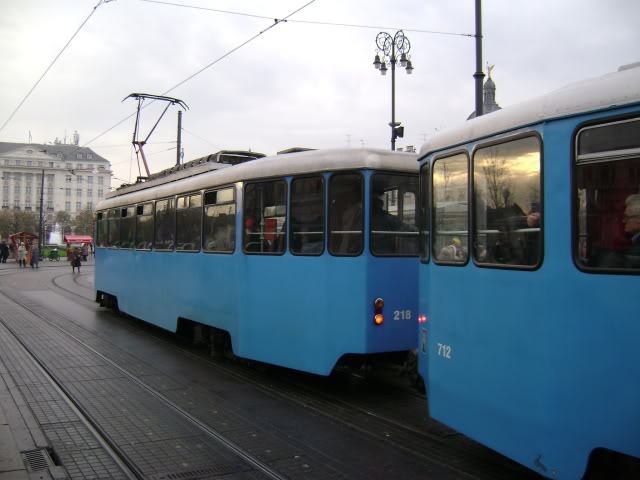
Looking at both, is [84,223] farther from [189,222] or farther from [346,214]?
[346,214]

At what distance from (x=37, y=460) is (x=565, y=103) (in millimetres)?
4887

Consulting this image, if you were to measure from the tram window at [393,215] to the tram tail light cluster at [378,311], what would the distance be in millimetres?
538

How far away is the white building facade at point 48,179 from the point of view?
10562 centimetres

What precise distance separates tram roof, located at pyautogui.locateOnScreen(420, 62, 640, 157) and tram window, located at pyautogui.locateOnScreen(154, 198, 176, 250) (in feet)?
21.8

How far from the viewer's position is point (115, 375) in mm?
8180

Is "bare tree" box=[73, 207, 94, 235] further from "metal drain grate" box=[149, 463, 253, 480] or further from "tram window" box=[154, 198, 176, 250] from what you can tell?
"metal drain grate" box=[149, 463, 253, 480]

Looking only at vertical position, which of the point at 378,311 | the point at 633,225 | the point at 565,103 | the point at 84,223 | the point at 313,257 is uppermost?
the point at 84,223

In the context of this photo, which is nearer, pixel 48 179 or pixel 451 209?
pixel 451 209

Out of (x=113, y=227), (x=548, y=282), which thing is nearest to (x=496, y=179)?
(x=548, y=282)

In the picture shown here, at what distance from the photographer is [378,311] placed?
6625 millimetres

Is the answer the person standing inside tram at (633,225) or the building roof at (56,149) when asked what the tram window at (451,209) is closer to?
the person standing inside tram at (633,225)

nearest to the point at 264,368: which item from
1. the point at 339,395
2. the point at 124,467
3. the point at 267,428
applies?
the point at 339,395

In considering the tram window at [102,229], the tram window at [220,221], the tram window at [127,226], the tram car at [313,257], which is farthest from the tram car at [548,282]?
the tram window at [102,229]

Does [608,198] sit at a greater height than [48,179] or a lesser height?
lesser
